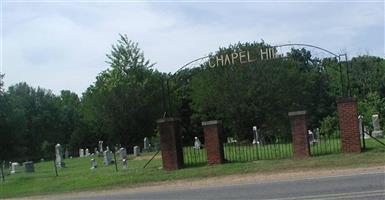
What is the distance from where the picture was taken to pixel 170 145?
24.8 m

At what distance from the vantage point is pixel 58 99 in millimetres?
110812

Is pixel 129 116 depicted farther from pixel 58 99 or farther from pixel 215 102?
pixel 58 99

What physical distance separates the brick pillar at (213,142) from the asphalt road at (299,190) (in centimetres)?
616

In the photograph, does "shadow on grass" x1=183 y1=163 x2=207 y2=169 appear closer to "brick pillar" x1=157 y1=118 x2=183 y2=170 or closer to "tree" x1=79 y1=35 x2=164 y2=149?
"brick pillar" x1=157 y1=118 x2=183 y2=170

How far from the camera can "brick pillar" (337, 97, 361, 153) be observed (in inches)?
897

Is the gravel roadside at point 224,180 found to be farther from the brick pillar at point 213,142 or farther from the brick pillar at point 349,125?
the brick pillar at point 349,125

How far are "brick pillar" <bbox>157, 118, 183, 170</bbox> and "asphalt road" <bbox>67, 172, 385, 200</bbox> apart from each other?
237 inches

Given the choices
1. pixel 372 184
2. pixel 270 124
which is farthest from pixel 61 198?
pixel 270 124

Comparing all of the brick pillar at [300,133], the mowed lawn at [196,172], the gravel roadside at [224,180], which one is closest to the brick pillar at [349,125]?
the mowed lawn at [196,172]

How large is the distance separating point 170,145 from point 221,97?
3690cm

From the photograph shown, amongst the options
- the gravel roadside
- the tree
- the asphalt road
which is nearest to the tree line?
the tree

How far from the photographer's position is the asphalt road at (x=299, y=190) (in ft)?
40.1

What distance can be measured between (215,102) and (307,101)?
10800mm

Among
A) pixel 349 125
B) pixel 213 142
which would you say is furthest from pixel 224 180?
pixel 349 125
